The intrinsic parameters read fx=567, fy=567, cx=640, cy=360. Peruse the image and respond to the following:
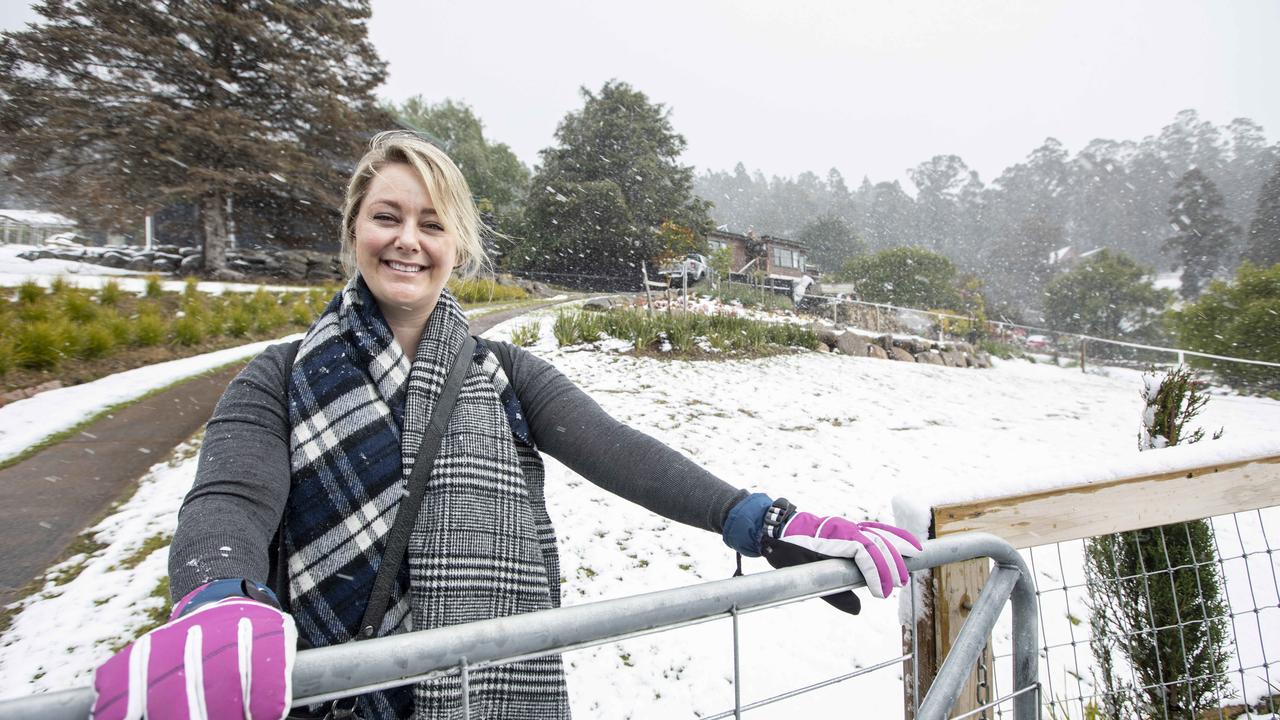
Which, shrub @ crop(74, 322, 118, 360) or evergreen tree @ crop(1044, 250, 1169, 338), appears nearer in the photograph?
shrub @ crop(74, 322, 118, 360)

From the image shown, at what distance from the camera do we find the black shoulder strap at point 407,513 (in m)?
1.06

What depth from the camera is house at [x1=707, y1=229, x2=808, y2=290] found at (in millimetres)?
32719

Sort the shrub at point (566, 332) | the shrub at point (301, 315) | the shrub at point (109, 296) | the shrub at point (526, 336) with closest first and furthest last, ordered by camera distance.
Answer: the shrub at point (109, 296) < the shrub at point (526, 336) < the shrub at point (566, 332) < the shrub at point (301, 315)

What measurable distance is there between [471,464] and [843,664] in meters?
2.58

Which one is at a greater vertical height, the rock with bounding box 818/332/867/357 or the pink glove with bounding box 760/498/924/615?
the pink glove with bounding box 760/498/924/615

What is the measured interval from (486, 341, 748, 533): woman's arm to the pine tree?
1506 centimetres

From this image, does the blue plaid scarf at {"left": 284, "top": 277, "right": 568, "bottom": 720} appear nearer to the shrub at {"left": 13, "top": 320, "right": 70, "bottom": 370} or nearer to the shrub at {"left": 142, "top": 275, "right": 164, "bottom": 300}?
the shrub at {"left": 13, "top": 320, "right": 70, "bottom": 370}

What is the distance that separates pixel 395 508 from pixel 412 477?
0.07 metres

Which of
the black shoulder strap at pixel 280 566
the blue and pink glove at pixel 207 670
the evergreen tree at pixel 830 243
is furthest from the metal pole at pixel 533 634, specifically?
the evergreen tree at pixel 830 243

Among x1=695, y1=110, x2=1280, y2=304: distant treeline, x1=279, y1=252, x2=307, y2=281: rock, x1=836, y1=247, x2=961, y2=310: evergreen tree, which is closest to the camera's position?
x1=279, y1=252, x2=307, y2=281: rock

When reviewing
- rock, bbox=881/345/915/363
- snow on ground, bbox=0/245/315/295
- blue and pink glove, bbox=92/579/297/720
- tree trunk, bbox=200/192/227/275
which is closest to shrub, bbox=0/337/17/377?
snow on ground, bbox=0/245/315/295

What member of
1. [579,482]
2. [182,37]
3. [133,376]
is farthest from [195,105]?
[579,482]

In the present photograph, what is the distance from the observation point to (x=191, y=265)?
541 inches

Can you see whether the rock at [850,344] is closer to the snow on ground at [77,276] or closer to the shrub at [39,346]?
the shrub at [39,346]
